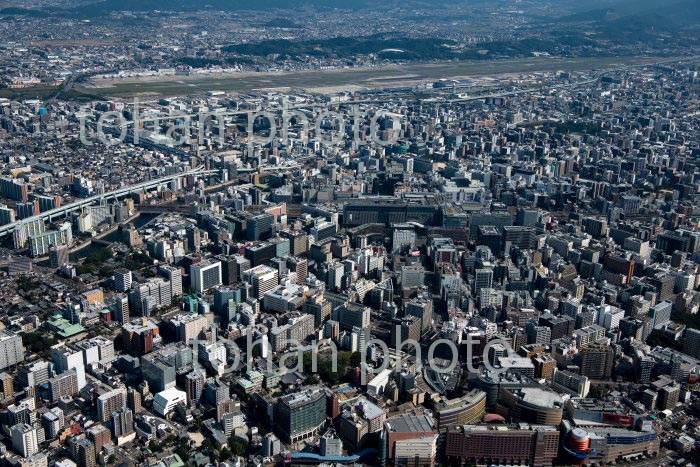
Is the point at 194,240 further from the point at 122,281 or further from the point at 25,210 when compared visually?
the point at 25,210

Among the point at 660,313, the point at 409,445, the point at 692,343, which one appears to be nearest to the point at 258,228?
the point at 409,445

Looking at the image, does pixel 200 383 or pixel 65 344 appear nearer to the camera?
pixel 200 383

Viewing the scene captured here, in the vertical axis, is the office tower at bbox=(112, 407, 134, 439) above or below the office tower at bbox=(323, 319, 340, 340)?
below

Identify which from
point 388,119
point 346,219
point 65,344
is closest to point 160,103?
point 388,119

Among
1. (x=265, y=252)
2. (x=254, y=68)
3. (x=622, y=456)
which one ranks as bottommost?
(x=622, y=456)

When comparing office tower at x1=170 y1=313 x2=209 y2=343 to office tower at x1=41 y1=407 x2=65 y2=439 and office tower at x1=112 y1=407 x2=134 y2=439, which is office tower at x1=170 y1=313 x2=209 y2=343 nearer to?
office tower at x1=112 y1=407 x2=134 y2=439

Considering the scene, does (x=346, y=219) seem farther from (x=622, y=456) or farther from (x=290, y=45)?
(x=290, y=45)

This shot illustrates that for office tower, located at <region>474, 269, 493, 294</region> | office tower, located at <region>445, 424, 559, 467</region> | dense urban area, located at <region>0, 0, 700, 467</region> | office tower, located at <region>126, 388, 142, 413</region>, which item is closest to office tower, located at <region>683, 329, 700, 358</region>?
dense urban area, located at <region>0, 0, 700, 467</region>
